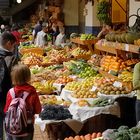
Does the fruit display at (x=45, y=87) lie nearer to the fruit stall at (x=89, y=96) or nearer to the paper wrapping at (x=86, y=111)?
the fruit stall at (x=89, y=96)

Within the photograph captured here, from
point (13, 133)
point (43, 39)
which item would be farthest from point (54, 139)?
point (43, 39)

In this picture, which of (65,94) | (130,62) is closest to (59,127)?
(65,94)

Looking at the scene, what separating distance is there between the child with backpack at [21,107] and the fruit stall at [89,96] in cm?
83

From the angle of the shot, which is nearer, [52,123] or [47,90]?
[52,123]

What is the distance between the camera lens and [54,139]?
628 centimetres

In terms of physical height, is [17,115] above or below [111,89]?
above

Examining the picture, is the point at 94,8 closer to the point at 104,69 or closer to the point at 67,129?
the point at 104,69

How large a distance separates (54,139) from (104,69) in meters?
3.31

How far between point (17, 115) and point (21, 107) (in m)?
0.10

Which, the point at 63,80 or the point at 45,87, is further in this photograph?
the point at 63,80

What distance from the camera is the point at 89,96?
279 inches

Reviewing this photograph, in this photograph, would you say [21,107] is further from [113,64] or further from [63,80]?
[113,64]

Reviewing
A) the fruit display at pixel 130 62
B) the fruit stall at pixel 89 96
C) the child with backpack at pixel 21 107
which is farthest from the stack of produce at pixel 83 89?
the child with backpack at pixel 21 107

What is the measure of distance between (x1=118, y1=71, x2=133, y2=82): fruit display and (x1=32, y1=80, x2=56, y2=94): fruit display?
4.43 feet
